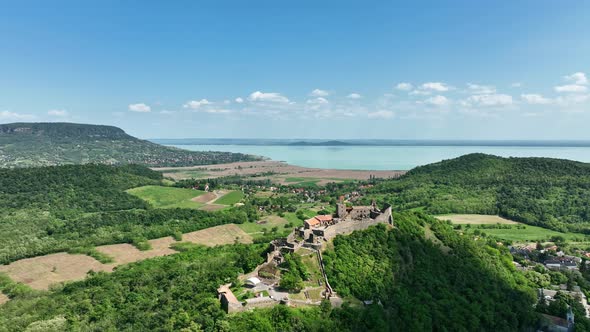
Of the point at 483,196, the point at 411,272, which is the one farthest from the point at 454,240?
the point at 483,196

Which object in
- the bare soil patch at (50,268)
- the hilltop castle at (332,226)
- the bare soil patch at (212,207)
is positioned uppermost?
the hilltop castle at (332,226)

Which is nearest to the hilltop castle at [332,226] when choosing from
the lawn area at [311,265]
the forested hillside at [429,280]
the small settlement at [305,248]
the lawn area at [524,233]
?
the small settlement at [305,248]

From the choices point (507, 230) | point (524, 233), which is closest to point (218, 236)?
point (507, 230)

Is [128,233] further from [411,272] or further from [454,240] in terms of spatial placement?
[454,240]

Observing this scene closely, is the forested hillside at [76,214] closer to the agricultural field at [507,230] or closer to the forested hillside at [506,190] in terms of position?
the agricultural field at [507,230]

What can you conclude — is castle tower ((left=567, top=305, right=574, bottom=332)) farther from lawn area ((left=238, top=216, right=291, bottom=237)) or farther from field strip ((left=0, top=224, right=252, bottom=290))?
field strip ((left=0, top=224, right=252, bottom=290))
